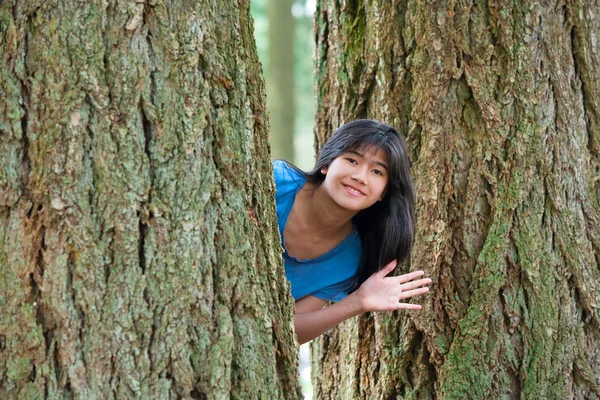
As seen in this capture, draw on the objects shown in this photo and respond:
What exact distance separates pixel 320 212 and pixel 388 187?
1.11 feet

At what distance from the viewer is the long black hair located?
3299 millimetres

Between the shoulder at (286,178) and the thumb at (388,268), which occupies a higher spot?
the shoulder at (286,178)

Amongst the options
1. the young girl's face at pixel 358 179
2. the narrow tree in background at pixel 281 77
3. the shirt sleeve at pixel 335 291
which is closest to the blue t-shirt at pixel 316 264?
the shirt sleeve at pixel 335 291

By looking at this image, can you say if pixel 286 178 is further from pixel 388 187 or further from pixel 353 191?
pixel 388 187

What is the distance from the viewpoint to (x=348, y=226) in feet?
11.8

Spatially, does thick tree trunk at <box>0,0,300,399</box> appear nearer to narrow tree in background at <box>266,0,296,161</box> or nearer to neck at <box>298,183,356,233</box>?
neck at <box>298,183,356,233</box>

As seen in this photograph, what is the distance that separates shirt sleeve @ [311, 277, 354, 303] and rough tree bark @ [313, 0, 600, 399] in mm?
332

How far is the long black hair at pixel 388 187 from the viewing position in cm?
330

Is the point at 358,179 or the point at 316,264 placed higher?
the point at 358,179

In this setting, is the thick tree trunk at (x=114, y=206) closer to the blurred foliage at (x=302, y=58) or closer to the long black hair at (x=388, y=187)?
the long black hair at (x=388, y=187)

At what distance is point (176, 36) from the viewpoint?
6.48ft

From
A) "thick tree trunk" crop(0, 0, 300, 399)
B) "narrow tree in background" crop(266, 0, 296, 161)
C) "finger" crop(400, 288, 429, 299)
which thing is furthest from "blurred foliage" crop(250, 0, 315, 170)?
"thick tree trunk" crop(0, 0, 300, 399)

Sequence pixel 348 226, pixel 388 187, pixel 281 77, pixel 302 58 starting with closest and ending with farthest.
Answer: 1. pixel 388 187
2. pixel 348 226
3. pixel 281 77
4. pixel 302 58

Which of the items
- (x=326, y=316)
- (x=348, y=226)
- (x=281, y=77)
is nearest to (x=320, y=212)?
(x=348, y=226)
